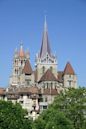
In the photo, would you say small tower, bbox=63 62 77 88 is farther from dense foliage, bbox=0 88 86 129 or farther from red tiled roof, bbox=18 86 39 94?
dense foliage, bbox=0 88 86 129

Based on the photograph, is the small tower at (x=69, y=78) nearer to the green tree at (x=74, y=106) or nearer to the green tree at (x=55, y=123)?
the green tree at (x=74, y=106)

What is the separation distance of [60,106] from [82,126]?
8121 mm

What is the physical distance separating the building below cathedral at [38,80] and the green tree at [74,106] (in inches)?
710

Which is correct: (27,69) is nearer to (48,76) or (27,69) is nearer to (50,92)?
(48,76)

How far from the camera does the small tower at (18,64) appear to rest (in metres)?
123

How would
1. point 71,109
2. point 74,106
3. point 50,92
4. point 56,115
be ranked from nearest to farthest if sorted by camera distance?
point 56,115, point 71,109, point 74,106, point 50,92

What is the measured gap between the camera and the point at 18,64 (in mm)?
125562

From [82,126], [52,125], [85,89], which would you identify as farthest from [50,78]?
[52,125]

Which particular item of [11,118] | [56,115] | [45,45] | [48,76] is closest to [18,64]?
[45,45]

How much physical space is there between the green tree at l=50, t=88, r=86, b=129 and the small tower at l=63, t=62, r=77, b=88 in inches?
1194

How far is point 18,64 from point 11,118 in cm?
6847

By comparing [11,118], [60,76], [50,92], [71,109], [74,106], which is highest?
[60,76]

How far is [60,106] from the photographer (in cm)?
8238

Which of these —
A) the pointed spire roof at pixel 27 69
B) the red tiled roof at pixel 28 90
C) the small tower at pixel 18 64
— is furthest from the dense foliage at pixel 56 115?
the small tower at pixel 18 64
